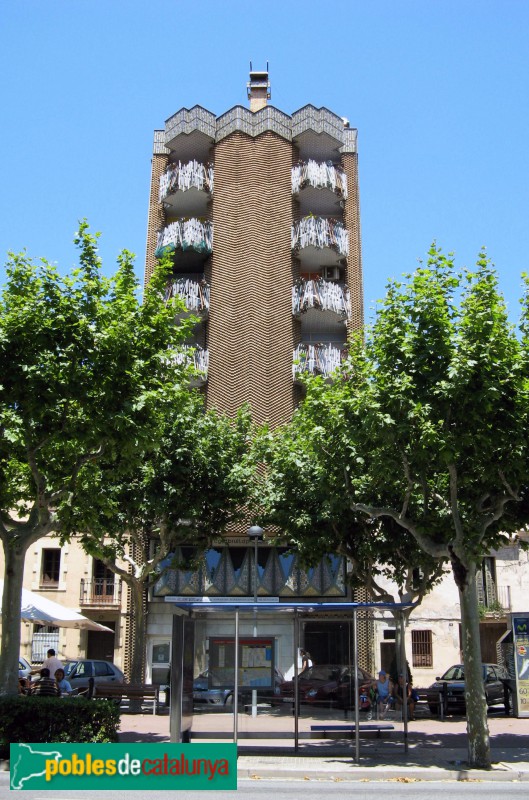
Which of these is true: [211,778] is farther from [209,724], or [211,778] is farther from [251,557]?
[251,557]

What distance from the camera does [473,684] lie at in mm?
14117

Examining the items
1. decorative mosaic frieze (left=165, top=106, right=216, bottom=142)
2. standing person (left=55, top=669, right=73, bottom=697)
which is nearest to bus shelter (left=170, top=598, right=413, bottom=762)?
standing person (left=55, top=669, right=73, bottom=697)

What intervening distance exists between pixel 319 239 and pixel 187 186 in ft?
20.0

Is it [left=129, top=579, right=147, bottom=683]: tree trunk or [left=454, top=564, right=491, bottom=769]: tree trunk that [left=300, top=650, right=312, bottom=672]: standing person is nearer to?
[left=454, top=564, right=491, bottom=769]: tree trunk

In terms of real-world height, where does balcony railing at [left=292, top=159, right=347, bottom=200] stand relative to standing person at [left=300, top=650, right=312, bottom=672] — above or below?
above

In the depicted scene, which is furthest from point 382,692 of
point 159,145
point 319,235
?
point 159,145

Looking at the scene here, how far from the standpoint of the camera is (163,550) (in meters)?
24.1

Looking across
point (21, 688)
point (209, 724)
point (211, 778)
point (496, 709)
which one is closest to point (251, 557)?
point (496, 709)

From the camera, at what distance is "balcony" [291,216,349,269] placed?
33.3 m

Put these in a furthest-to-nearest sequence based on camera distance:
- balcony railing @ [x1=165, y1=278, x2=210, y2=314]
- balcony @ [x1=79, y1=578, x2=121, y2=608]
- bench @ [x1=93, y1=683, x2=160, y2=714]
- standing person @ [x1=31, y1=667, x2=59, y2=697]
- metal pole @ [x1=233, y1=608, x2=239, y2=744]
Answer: balcony @ [x1=79, y1=578, x2=121, y2=608] < balcony railing @ [x1=165, y1=278, x2=210, y2=314] < bench @ [x1=93, y1=683, x2=160, y2=714] < standing person @ [x1=31, y1=667, x2=59, y2=697] < metal pole @ [x1=233, y1=608, x2=239, y2=744]

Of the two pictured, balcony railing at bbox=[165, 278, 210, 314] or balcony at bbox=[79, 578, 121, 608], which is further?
balcony at bbox=[79, 578, 121, 608]

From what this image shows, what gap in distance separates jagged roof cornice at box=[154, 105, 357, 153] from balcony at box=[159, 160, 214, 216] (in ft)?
6.06

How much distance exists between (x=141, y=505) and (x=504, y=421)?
12.3 metres

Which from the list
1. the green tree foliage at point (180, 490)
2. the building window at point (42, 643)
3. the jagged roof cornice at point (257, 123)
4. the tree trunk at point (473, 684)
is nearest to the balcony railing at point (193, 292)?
the jagged roof cornice at point (257, 123)
